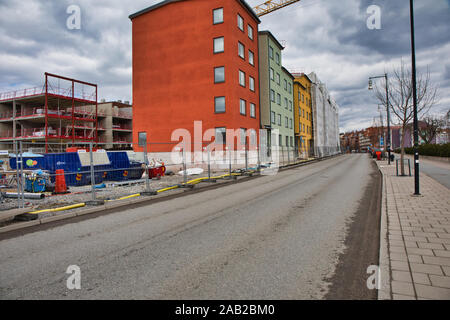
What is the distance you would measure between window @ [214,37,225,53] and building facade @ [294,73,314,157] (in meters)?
22.0

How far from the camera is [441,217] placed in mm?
6008

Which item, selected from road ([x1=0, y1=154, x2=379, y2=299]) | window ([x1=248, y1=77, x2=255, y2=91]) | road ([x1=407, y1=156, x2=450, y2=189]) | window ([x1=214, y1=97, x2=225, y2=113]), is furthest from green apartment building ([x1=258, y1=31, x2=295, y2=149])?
road ([x1=0, y1=154, x2=379, y2=299])

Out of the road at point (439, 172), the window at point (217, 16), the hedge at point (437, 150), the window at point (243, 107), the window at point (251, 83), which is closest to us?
the road at point (439, 172)

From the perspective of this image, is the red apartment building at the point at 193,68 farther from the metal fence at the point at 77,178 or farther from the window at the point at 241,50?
the metal fence at the point at 77,178

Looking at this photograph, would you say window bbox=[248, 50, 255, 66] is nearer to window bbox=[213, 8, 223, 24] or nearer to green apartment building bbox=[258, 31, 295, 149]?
green apartment building bbox=[258, 31, 295, 149]

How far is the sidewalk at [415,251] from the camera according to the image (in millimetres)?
3008

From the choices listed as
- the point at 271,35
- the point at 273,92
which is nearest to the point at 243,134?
the point at 273,92

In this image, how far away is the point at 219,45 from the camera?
26.8 metres

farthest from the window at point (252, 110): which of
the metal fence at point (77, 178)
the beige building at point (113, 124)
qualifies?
the beige building at point (113, 124)

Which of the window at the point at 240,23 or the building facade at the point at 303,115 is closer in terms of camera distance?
the window at the point at 240,23

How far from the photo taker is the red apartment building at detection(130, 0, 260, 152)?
26.6m

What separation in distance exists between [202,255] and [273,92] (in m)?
35.8

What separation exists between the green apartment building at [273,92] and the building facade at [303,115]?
5.76m

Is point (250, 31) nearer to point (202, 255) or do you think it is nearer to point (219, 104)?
point (219, 104)
